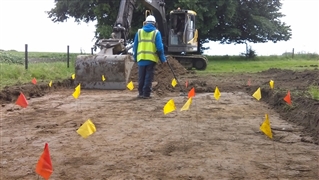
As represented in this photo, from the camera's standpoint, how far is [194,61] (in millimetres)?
23781

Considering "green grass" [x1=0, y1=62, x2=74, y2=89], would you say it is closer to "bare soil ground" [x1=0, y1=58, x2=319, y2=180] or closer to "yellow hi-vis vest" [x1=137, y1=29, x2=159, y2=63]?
"bare soil ground" [x1=0, y1=58, x2=319, y2=180]

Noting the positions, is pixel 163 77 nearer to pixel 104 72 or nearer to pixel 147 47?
pixel 104 72

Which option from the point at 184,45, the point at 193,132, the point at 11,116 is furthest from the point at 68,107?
the point at 184,45

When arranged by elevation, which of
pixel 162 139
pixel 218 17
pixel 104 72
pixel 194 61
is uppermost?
Answer: pixel 218 17

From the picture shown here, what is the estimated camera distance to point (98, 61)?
12.8 metres

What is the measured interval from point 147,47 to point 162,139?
5.15 m

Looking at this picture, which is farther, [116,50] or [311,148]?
[116,50]

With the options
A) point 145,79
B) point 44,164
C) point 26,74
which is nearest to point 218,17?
point 26,74

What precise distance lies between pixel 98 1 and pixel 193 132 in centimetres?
2596

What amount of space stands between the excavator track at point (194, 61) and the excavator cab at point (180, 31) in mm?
742

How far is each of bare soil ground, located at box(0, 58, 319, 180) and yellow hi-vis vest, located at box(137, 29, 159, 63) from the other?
122 cm

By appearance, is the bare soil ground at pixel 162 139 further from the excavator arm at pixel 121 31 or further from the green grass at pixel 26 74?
the excavator arm at pixel 121 31

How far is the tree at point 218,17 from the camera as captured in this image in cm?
3002

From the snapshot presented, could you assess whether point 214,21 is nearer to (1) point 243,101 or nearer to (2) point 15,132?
(1) point 243,101
